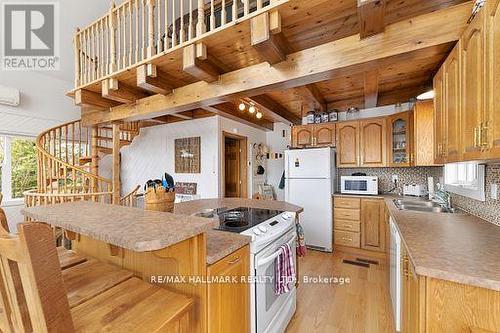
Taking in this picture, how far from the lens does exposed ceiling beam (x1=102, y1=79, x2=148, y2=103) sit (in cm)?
250

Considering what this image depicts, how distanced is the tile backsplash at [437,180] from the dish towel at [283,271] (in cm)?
142

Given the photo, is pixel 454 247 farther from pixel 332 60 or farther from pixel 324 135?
pixel 324 135

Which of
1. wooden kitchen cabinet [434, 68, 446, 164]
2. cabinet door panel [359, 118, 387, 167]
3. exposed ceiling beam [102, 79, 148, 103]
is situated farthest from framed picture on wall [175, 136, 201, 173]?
wooden kitchen cabinet [434, 68, 446, 164]

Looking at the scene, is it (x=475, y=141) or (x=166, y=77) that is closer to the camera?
(x=475, y=141)

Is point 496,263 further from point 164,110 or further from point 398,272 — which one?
point 164,110

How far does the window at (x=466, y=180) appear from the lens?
1709 millimetres

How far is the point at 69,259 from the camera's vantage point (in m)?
1.32

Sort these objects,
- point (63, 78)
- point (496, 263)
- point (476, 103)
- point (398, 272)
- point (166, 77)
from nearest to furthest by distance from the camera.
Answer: point (496, 263) < point (476, 103) < point (398, 272) < point (166, 77) < point (63, 78)

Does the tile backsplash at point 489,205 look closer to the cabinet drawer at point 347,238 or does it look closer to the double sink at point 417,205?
the double sink at point 417,205

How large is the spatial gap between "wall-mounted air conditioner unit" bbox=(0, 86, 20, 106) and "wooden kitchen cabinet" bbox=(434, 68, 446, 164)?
5613mm

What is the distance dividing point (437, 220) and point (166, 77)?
2763mm

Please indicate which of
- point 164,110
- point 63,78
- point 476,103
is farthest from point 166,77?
point 63,78

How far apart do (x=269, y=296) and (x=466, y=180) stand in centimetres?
201

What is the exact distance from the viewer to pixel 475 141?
3.86ft
